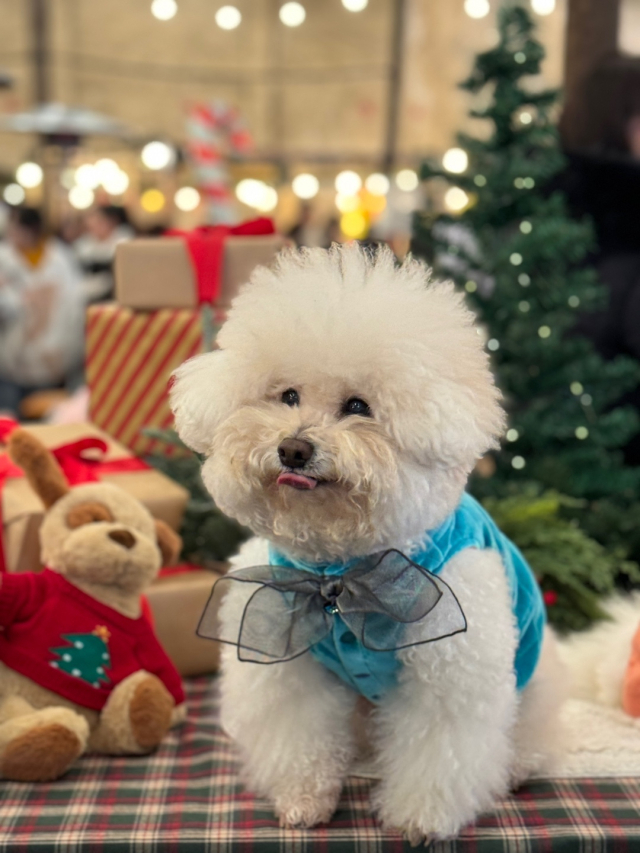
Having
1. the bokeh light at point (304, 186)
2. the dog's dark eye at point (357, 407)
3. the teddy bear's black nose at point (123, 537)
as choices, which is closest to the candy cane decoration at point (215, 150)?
the teddy bear's black nose at point (123, 537)

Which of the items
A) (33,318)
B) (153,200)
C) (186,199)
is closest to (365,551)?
(33,318)

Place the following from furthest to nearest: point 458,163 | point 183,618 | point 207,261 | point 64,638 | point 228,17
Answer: point 228,17 < point 458,163 < point 207,261 < point 183,618 < point 64,638

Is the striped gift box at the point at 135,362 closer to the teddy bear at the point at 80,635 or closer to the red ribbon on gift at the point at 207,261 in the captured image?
the red ribbon on gift at the point at 207,261

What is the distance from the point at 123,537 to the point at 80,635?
0.56ft

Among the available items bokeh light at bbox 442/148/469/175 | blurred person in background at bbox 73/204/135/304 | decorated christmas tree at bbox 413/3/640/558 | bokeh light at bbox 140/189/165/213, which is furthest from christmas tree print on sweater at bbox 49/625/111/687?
bokeh light at bbox 140/189/165/213

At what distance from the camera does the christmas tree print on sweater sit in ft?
4.88

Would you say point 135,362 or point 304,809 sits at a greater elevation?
point 135,362

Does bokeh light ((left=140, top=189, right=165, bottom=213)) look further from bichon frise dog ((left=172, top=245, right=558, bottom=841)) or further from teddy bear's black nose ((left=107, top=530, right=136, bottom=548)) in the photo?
bichon frise dog ((left=172, top=245, right=558, bottom=841))

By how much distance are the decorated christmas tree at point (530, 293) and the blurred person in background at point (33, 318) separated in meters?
2.37

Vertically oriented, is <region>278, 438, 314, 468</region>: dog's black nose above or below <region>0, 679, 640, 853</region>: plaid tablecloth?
above

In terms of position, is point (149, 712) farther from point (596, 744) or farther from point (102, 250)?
point (102, 250)

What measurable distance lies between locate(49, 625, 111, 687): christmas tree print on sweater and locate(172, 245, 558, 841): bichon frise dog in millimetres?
226

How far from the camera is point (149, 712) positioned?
1510mm

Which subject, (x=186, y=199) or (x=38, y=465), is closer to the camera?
(x=38, y=465)
